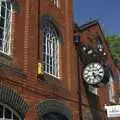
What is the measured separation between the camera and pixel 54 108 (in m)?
14.9

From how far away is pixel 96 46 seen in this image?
2189cm

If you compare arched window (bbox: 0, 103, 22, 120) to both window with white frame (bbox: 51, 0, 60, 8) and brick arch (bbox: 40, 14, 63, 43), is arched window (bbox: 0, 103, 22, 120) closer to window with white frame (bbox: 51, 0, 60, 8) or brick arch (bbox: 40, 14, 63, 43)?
brick arch (bbox: 40, 14, 63, 43)

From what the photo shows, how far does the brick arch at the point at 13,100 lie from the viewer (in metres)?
11.7

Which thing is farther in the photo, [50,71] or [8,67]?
[50,71]

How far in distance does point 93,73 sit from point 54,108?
12.2 feet

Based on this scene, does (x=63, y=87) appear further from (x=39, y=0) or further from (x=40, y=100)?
(x=39, y=0)

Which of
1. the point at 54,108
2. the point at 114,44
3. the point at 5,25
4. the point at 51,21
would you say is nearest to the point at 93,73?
the point at 51,21

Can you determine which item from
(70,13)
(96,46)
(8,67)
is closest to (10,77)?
(8,67)

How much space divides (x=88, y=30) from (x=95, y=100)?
159 inches

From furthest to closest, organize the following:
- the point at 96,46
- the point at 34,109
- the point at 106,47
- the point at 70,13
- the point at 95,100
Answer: the point at 106,47, the point at 96,46, the point at 95,100, the point at 70,13, the point at 34,109

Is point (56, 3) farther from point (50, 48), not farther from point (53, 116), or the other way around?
point (53, 116)

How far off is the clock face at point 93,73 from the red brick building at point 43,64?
35 cm

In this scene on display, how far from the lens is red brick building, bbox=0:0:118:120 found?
12636 mm

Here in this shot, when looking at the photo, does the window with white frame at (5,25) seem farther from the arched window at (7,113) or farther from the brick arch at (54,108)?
the brick arch at (54,108)
